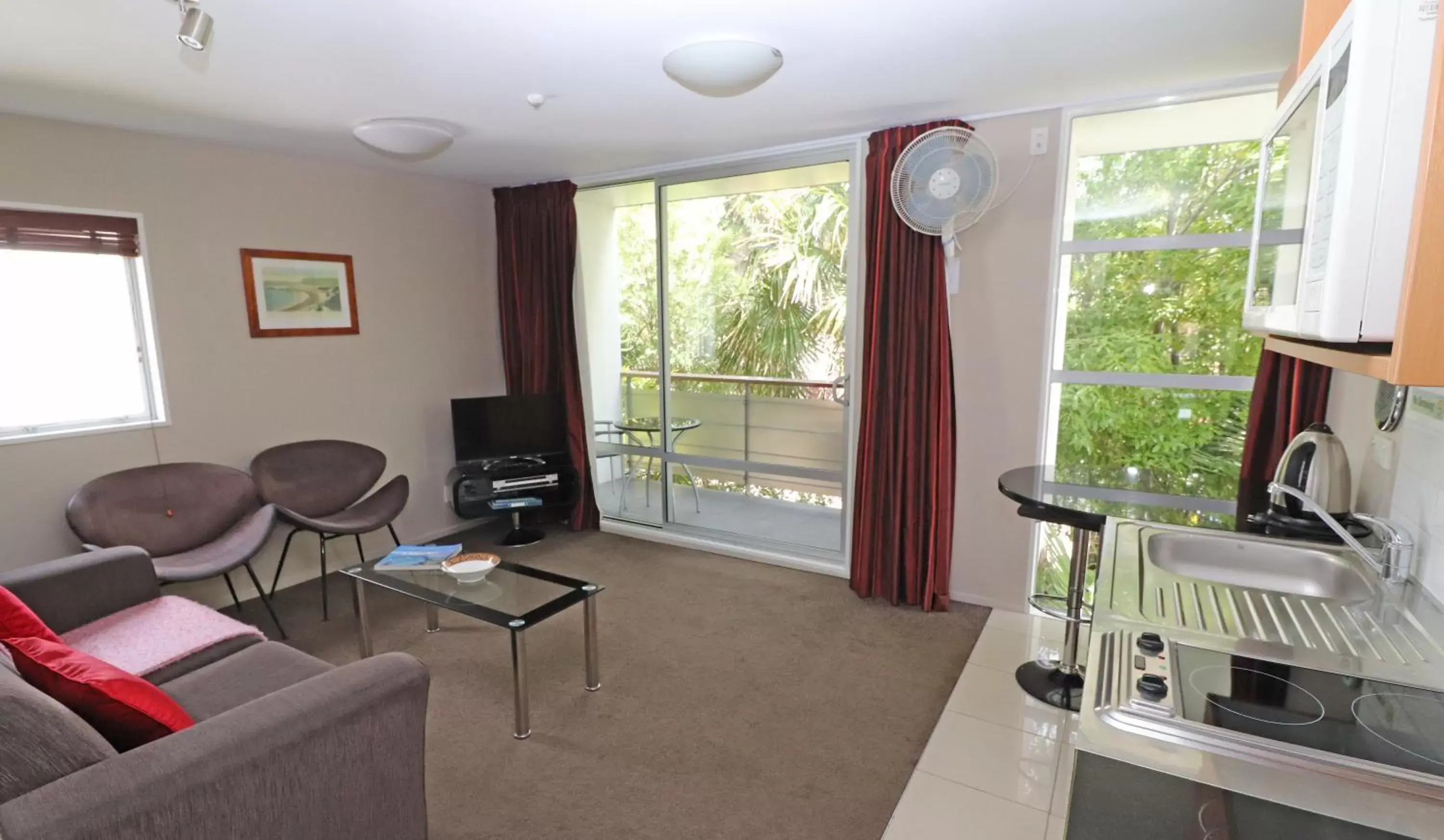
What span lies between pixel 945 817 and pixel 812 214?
10.7 feet

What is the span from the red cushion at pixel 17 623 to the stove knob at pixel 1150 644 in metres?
2.41

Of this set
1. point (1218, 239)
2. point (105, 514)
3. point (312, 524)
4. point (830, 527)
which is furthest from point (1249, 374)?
point (105, 514)

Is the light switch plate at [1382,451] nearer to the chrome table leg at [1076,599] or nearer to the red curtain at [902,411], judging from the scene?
the chrome table leg at [1076,599]

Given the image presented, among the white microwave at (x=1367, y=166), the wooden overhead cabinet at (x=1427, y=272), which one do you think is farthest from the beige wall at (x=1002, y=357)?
the wooden overhead cabinet at (x=1427, y=272)

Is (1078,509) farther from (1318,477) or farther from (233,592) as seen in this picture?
(233,592)

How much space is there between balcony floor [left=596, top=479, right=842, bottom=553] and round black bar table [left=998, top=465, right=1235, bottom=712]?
5.73 ft

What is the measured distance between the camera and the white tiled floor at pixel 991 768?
195 cm

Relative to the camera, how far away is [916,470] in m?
3.33

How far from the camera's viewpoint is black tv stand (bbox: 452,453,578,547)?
13.8 ft

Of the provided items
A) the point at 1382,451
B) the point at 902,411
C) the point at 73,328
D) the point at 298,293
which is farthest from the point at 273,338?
the point at 1382,451

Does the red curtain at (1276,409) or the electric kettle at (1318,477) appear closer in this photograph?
the electric kettle at (1318,477)

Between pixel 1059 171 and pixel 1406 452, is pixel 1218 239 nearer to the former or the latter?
pixel 1059 171

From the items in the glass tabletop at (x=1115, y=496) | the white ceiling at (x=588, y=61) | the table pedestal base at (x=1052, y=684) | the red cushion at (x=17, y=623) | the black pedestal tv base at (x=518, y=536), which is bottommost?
the table pedestal base at (x=1052, y=684)

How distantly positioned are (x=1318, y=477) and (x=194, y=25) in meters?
3.07
